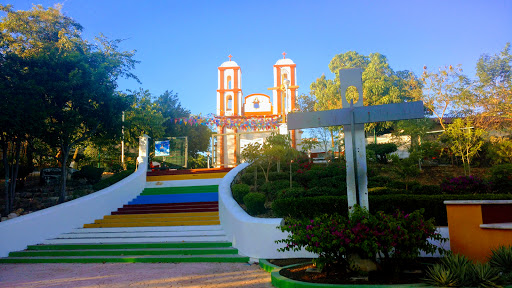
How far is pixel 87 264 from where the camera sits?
7824mm

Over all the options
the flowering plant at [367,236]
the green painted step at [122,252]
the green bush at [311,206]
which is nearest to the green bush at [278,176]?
the green bush at [311,206]

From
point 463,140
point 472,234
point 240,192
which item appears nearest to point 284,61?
point 463,140

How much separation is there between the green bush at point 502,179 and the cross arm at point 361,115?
5.41m

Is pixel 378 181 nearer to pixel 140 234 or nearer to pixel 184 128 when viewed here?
pixel 140 234

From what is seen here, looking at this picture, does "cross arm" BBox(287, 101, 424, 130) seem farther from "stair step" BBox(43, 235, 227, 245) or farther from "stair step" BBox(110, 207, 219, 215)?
"stair step" BBox(110, 207, 219, 215)

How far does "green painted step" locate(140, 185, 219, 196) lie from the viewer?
44.2 ft

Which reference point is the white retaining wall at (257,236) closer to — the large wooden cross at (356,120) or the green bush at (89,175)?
the large wooden cross at (356,120)

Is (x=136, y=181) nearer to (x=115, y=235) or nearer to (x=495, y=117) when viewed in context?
(x=115, y=235)

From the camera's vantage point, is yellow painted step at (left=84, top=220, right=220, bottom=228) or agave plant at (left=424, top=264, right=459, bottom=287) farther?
yellow painted step at (left=84, top=220, right=220, bottom=228)

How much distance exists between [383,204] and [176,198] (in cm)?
764

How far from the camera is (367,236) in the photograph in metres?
4.70

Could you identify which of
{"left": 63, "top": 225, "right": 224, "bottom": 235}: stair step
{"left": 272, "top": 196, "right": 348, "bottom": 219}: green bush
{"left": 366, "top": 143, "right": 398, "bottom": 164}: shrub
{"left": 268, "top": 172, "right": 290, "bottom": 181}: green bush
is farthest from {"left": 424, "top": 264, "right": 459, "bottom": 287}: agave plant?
{"left": 366, "top": 143, "right": 398, "bottom": 164}: shrub

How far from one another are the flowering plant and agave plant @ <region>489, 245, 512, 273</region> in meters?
0.64

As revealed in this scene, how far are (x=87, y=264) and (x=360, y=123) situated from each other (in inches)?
247
